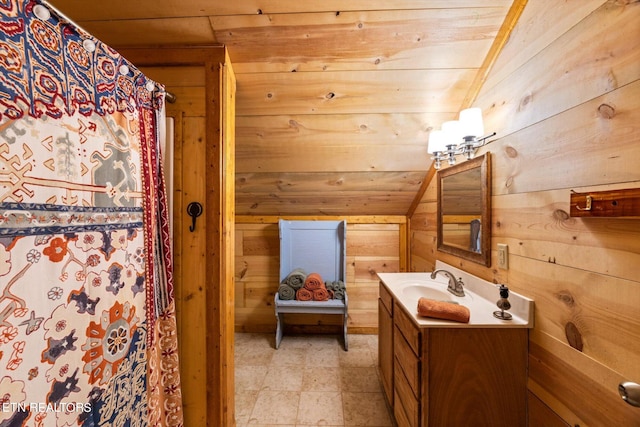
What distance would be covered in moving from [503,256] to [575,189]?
479 mm

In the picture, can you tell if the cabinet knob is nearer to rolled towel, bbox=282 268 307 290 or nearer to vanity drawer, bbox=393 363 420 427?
vanity drawer, bbox=393 363 420 427

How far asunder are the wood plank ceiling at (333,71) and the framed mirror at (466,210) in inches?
13.3

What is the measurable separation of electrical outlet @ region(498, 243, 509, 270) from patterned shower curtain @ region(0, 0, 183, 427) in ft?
5.31

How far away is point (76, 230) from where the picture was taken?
30.2 inches

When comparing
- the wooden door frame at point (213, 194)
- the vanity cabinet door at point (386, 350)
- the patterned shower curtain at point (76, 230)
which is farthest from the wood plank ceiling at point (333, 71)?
the vanity cabinet door at point (386, 350)

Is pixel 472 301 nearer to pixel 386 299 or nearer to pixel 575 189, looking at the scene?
pixel 386 299

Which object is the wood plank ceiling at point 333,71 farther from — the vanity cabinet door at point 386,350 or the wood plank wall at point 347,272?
the vanity cabinet door at point 386,350

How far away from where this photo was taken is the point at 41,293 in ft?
2.22

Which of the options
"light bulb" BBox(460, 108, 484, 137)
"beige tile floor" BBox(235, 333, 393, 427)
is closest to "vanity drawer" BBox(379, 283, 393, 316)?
"beige tile floor" BBox(235, 333, 393, 427)

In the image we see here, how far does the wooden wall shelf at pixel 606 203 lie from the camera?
0.66 metres

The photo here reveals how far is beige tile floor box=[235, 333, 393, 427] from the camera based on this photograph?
1.56 meters

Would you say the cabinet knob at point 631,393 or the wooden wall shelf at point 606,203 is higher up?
the wooden wall shelf at point 606,203

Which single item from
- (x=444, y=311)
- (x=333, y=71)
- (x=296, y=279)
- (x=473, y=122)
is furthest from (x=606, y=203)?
(x=296, y=279)

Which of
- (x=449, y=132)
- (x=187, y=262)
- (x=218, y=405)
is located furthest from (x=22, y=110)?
(x=449, y=132)
